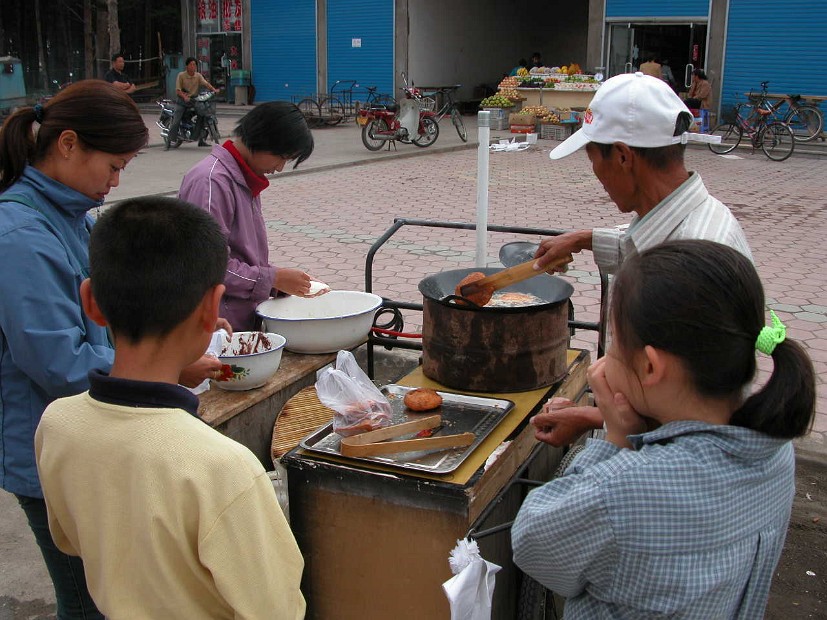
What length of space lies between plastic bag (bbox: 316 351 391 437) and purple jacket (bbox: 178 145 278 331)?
0.57m

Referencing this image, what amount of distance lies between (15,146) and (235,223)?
3.20 feet

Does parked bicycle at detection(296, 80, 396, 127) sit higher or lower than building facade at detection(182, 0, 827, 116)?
lower

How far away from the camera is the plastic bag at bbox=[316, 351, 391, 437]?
2.28 m

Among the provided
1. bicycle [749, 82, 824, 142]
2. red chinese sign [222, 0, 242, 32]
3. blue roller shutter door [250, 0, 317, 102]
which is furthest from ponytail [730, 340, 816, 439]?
red chinese sign [222, 0, 242, 32]

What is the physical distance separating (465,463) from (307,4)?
22219 mm

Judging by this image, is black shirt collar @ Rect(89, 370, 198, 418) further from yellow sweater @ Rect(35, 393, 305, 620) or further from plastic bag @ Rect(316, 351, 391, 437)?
plastic bag @ Rect(316, 351, 391, 437)

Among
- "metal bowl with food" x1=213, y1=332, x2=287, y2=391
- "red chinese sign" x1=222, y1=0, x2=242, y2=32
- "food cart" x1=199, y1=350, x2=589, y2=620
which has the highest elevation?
"red chinese sign" x1=222, y1=0, x2=242, y2=32

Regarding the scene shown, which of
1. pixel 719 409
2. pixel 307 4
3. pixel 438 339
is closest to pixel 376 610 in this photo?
pixel 438 339

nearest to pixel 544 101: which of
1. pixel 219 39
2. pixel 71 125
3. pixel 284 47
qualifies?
pixel 284 47

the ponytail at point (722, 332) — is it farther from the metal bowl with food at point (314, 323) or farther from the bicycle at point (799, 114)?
the bicycle at point (799, 114)

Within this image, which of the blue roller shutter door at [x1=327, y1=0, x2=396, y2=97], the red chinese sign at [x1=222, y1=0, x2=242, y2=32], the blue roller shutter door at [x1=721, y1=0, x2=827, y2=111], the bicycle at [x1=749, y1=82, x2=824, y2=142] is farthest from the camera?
the red chinese sign at [x1=222, y1=0, x2=242, y2=32]

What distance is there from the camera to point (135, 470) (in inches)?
51.2

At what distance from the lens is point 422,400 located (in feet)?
7.91

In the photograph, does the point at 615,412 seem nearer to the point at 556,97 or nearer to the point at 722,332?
the point at 722,332
